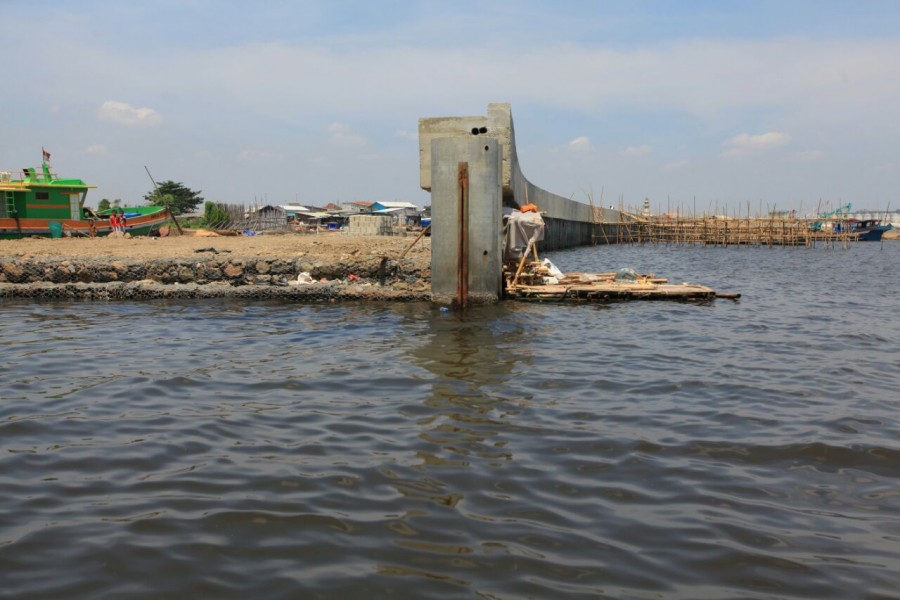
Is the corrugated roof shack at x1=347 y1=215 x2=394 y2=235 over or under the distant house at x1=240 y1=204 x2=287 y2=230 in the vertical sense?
under

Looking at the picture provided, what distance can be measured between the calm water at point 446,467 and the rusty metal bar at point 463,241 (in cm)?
247

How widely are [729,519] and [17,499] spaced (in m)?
4.04

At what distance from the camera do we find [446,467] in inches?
177

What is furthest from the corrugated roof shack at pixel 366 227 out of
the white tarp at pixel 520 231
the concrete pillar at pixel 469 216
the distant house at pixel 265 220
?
the concrete pillar at pixel 469 216

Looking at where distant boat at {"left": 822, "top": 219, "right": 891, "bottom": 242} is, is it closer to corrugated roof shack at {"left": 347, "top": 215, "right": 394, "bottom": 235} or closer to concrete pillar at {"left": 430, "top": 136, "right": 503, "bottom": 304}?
corrugated roof shack at {"left": 347, "top": 215, "right": 394, "bottom": 235}

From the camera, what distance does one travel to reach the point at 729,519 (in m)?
3.80

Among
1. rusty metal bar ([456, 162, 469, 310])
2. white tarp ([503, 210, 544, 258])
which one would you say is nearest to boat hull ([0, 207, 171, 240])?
white tarp ([503, 210, 544, 258])

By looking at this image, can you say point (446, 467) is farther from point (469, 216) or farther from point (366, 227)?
point (366, 227)

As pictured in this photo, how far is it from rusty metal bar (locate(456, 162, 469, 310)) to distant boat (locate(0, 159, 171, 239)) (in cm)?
2059

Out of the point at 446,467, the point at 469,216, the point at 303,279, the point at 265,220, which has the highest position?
the point at 265,220

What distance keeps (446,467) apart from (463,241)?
727 cm

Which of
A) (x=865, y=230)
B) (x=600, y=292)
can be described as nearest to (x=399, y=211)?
(x=865, y=230)

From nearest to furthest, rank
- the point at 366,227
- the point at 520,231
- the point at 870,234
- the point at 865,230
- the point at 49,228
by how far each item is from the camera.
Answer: the point at 520,231 → the point at 49,228 → the point at 366,227 → the point at 865,230 → the point at 870,234

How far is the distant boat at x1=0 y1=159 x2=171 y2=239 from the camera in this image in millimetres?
25078
